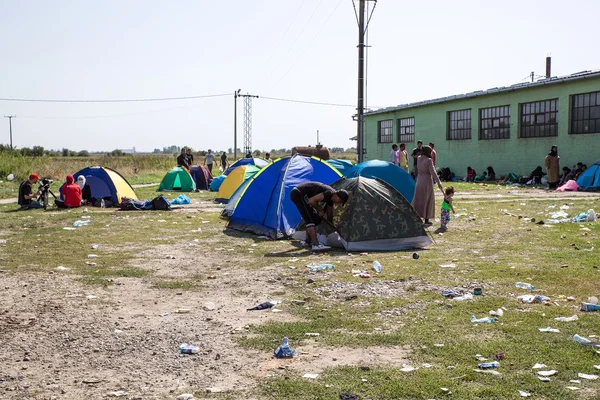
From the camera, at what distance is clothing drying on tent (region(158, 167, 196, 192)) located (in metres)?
24.6

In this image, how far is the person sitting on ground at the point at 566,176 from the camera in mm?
24289

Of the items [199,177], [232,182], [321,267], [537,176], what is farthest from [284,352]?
[537,176]

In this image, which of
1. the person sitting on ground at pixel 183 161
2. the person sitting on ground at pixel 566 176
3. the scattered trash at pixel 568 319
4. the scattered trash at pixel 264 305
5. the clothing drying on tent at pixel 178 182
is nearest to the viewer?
the scattered trash at pixel 568 319

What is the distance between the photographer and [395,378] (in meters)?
4.59

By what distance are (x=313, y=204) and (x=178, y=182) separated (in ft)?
49.2

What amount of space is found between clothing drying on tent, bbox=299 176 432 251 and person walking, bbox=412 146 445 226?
258cm

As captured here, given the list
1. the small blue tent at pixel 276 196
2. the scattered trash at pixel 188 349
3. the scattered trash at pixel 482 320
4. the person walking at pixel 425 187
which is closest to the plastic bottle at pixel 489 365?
the scattered trash at pixel 482 320

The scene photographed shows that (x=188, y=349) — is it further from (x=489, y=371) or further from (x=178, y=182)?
(x=178, y=182)

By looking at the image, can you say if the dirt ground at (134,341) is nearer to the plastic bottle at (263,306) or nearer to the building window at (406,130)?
the plastic bottle at (263,306)

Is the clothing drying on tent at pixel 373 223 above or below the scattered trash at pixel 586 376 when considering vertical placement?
above

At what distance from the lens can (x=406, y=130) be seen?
3928 cm

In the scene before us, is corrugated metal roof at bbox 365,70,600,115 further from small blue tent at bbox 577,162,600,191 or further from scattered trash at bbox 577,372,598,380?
scattered trash at bbox 577,372,598,380

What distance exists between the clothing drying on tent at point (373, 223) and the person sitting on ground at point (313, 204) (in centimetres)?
19

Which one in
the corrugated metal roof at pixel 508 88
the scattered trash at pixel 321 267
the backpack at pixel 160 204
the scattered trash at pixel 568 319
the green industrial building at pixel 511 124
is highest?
the corrugated metal roof at pixel 508 88
